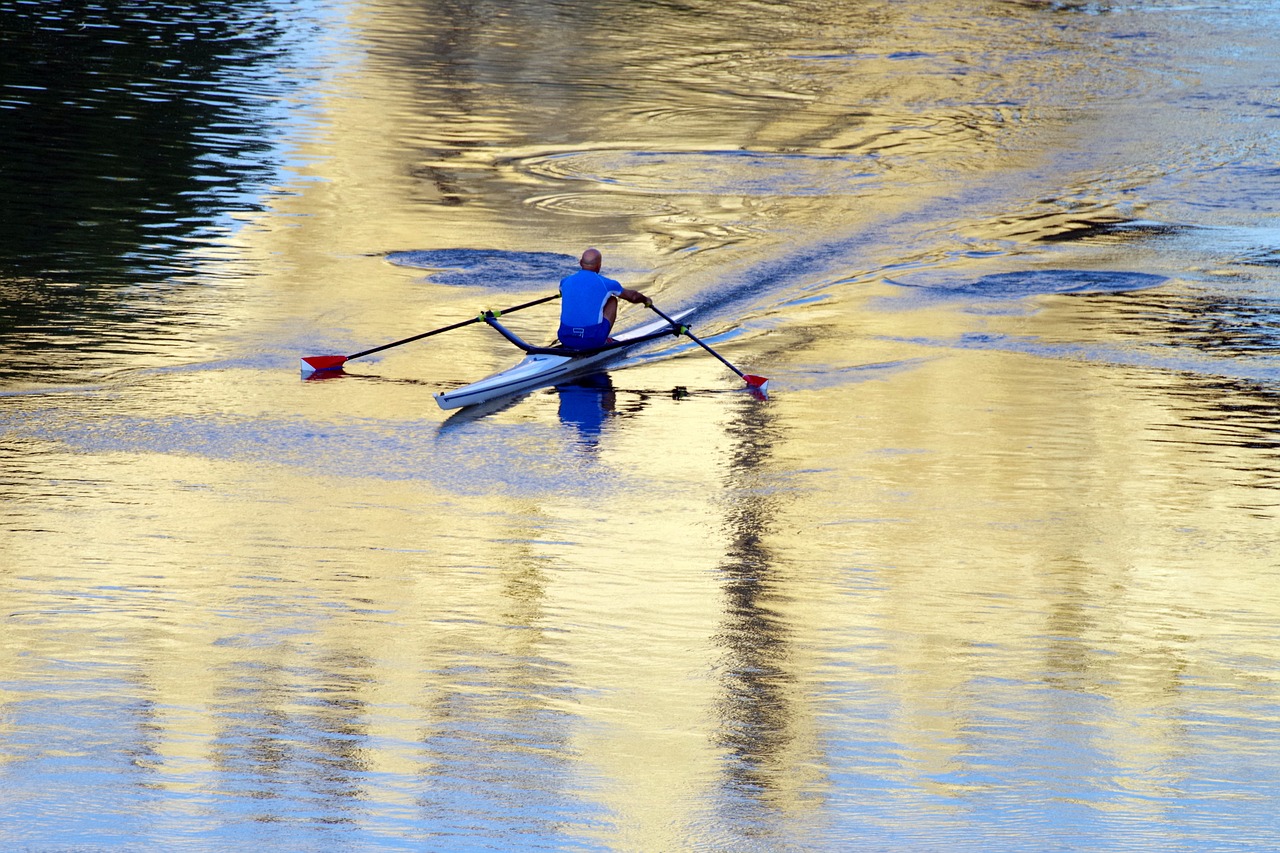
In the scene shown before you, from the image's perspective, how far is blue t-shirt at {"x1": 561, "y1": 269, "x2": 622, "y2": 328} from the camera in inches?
543

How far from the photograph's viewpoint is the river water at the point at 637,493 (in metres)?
6.97

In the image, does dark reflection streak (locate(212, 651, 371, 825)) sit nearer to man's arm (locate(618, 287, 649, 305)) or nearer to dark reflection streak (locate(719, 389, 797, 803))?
dark reflection streak (locate(719, 389, 797, 803))

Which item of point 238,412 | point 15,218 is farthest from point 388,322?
point 15,218

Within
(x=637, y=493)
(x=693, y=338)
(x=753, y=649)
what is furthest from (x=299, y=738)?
(x=693, y=338)

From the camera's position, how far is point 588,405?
42.8ft

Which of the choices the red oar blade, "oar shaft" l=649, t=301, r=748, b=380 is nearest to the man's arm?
"oar shaft" l=649, t=301, r=748, b=380

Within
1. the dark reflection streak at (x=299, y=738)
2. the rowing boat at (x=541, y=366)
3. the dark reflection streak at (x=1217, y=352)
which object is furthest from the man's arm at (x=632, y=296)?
the dark reflection streak at (x=299, y=738)

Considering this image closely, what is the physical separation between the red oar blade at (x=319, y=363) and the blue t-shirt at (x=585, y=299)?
79.0 inches

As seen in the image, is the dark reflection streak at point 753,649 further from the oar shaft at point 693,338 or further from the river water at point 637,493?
the oar shaft at point 693,338

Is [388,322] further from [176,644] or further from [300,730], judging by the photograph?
[300,730]

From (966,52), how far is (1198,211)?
45.6 ft

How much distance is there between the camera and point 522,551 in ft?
31.7

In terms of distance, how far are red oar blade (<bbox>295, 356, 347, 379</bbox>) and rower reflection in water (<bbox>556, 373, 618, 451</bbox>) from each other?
1.87 meters

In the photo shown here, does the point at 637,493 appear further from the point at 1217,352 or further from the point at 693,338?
the point at 1217,352
